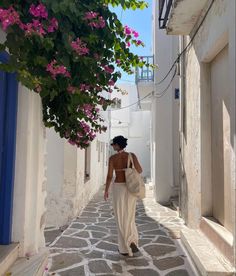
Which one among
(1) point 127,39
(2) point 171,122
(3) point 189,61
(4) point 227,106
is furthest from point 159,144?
(1) point 127,39

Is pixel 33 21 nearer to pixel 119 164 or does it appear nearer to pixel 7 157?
pixel 7 157

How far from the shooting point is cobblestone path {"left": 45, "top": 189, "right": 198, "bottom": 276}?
14.6ft

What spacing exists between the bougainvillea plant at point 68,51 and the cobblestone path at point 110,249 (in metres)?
1.98

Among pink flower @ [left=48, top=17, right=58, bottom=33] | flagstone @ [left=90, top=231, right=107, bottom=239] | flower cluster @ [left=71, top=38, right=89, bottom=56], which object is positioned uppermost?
pink flower @ [left=48, top=17, right=58, bottom=33]

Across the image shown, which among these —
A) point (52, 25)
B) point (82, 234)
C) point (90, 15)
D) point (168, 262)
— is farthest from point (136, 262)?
point (52, 25)

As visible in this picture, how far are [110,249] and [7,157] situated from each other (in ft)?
9.46

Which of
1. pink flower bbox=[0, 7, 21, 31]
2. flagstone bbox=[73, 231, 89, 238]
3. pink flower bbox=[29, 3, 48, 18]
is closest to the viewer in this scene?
pink flower bbox=[0, 7, 21, 31]

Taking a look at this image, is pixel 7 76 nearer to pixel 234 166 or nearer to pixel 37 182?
pixel 37 182

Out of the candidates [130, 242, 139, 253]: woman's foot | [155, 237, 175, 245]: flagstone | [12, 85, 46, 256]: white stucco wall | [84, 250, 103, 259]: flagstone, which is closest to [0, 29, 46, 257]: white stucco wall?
[12, 85, 46, 256]: white stucco wall

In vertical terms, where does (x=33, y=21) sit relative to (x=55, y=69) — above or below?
above

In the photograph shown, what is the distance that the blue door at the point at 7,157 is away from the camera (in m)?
3.37

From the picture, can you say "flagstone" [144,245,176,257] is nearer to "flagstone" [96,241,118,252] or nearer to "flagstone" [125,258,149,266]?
"flagstone" [125,258,149,266]

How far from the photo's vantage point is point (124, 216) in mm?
5105

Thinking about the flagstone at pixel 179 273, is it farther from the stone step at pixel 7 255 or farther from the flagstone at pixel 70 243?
the stone step at pixel 7 255
